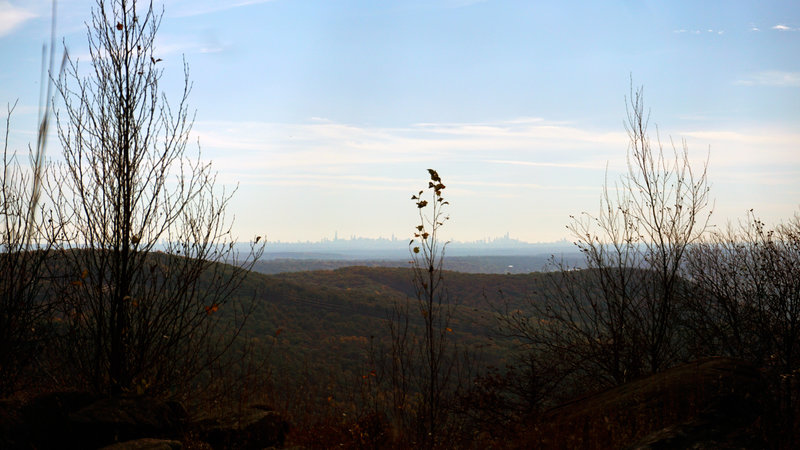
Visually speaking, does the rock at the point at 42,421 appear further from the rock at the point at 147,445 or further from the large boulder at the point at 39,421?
the rock at the point at 147,445

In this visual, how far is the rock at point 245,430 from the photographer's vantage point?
6.14m

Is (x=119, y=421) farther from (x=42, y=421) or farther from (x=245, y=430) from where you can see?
(x=245, y=430)

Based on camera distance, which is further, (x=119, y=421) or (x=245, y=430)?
(x=245, y=430)

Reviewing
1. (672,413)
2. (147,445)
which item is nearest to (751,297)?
(672,413)

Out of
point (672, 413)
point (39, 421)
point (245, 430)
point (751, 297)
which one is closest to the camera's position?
→ point (672, 413)

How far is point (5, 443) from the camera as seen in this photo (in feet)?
17.3

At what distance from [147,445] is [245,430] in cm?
140

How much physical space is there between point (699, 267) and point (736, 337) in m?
2.40

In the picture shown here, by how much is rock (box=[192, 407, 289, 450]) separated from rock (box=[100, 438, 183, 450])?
0.83 meters

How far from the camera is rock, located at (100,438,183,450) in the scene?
5.01m

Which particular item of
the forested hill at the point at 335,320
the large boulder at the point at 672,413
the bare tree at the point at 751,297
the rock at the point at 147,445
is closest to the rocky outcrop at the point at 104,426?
the rock at the point at 147,445

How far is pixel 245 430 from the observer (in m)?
6.32

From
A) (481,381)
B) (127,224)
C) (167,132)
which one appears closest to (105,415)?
(127,224)

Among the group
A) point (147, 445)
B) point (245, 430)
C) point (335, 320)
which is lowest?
point (335, 320)
